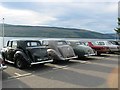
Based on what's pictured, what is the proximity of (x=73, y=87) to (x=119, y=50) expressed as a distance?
581 inches

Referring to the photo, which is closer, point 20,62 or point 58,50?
point 20,62

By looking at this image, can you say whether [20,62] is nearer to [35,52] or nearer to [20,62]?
[20,62]

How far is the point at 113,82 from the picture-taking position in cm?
731

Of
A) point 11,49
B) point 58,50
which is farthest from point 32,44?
point 58,50

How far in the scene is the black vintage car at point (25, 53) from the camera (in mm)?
10117

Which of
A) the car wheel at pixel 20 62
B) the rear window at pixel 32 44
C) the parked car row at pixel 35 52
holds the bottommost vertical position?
the car wheel at pixel 20 62

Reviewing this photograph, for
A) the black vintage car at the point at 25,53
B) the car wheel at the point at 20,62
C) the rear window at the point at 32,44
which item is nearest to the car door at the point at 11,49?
the black vintage car at the point at 25,53

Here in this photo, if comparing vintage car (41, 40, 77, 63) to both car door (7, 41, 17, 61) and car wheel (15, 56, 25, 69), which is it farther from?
car wheel (15, 56, 25, 69)

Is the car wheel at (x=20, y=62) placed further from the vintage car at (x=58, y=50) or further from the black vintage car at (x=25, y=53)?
the vintage car at (x=58, y=50)

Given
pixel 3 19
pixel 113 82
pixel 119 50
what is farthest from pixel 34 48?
pixel 119 50

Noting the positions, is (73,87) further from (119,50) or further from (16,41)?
(119,50)

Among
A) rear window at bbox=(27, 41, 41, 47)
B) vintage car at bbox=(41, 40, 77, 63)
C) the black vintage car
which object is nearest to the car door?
the black vintage car

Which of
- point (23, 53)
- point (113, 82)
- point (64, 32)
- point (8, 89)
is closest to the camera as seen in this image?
point (8, 89)

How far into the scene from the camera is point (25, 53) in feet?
33.7
